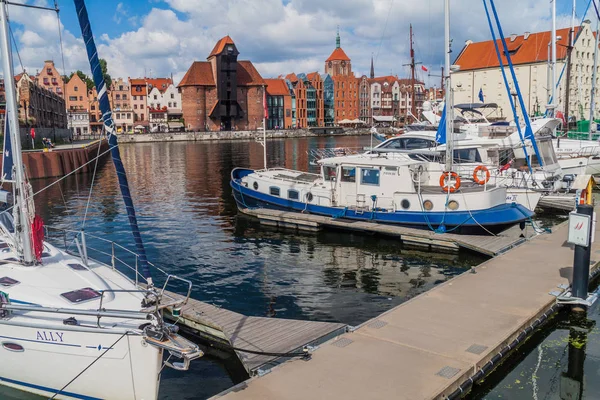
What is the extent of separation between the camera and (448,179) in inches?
891

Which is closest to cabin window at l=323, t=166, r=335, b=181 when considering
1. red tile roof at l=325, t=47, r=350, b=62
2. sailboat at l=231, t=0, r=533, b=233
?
sailboat at l=231, t=0, r=533, b=233

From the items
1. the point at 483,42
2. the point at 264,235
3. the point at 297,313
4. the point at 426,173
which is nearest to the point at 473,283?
the point at 297,313

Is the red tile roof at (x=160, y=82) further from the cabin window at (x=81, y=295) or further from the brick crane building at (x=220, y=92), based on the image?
the cabin window at (x=81, y=295)

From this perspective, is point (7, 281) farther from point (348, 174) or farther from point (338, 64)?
point (338, 64)

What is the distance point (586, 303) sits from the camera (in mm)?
13102

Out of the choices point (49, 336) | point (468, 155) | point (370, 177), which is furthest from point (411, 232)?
point (49, 336)

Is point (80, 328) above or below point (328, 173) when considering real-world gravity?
below

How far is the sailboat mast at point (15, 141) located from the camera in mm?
10491

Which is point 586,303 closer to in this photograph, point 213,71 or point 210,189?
point 210,189

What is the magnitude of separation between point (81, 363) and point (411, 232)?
16.1m

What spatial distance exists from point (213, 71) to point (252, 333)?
425 feet

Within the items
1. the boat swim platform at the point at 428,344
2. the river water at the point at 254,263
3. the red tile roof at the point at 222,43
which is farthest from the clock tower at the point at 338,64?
the boat swim platform at the point at 428,344

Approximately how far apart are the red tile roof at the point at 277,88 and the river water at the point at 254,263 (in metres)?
115

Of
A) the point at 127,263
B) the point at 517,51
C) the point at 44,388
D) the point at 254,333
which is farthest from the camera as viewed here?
the point at 517,51
